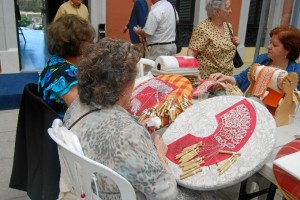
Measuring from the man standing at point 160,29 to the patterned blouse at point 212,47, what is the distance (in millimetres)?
971

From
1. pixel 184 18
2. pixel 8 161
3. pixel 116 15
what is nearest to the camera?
pixel 8 161

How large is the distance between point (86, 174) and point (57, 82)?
0.72 meters

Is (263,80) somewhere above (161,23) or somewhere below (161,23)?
below

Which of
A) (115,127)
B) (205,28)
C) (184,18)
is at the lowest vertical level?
(115,127)

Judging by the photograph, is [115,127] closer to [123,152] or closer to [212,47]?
[123,152]

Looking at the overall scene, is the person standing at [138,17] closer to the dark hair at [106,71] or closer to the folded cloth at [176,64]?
the folded cloth at [176,64]

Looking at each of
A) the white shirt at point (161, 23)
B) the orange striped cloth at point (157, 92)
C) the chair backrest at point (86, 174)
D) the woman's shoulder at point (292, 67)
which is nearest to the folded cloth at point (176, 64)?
the orange striped cloth at point (157, 92)

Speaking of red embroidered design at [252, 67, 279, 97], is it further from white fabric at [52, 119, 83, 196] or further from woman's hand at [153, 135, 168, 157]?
white fabric at [52, 119, 83, 196]

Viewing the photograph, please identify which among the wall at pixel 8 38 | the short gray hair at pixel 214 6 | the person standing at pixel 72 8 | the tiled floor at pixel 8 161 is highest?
the short gray hair at pixel 214 6

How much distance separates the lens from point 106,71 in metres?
1.03

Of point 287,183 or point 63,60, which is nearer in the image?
point 287,183

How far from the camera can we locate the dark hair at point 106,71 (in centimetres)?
104

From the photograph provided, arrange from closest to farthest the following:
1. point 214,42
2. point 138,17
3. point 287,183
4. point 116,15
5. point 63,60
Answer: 1. point 287,183
2. point 63,60
3. point 214,42
4. point 138,17
5. point 116,15

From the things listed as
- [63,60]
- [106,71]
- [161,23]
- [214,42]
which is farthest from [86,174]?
[161,23]
